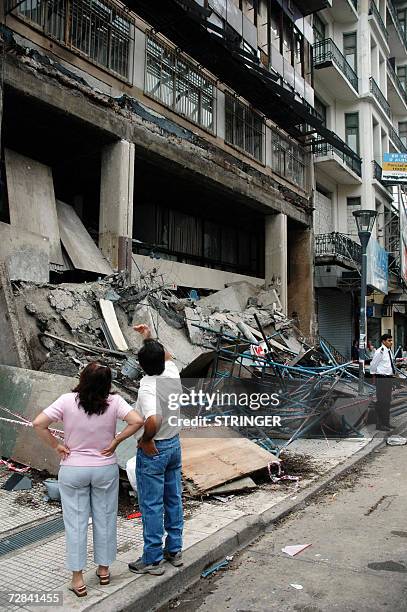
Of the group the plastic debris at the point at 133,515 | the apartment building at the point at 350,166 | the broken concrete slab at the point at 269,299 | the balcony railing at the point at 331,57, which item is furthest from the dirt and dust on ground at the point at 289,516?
the balcony railing at the point at 331,57

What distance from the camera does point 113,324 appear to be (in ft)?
29.7

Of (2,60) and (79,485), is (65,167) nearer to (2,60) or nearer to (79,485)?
(2,60)

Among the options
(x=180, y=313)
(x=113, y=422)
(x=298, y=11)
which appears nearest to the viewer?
(x=113, y=422)

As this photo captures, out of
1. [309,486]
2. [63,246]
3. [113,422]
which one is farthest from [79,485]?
[63,246]

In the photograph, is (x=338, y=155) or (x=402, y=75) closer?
(x=338, y=155)

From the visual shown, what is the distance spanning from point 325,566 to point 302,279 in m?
17.1

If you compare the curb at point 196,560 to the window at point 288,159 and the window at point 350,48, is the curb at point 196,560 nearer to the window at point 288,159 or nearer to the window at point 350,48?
the window at point 288,159

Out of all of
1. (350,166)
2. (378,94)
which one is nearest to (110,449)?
(350,166)

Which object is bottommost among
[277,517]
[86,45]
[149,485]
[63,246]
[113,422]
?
[277,517]

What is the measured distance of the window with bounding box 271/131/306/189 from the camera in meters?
18.7

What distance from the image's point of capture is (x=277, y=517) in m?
5.26

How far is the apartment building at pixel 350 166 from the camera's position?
22281mm

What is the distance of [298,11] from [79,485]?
70.7 ft

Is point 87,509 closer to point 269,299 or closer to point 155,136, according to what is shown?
point 155,136
